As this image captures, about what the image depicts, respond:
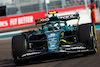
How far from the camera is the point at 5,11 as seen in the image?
914 inches

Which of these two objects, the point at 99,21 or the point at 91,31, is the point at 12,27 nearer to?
the point at 99,21

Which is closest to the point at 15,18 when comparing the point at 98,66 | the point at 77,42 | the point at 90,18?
the point at 90,18

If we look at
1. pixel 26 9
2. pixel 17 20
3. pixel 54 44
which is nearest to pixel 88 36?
pixel 54 44

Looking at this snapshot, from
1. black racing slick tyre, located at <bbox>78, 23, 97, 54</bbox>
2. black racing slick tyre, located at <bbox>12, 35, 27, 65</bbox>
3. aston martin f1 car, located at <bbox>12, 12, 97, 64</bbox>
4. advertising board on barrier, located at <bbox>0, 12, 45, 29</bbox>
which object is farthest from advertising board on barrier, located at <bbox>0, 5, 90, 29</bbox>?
black racing slick tyre, located at <bbox>78, 23, 97, 54</bbox>

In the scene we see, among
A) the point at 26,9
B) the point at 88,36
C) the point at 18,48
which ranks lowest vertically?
the point at 18,48

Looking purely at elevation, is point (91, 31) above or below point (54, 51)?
above

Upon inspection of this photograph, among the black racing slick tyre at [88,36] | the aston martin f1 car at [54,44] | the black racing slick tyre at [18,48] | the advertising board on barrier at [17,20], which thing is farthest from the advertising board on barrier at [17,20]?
the black racing slick tyre at [88,36]

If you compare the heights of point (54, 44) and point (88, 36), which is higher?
point (88, 36)

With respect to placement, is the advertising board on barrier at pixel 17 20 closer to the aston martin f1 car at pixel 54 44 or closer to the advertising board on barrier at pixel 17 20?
the advertising board on barrier at pixel 17 20

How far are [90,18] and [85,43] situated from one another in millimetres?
11516

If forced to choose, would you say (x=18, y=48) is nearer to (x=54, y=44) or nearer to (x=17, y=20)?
(x=54, y=44)

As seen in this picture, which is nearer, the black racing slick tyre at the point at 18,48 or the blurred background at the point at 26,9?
the black racing slick tyre at the point at 18,48

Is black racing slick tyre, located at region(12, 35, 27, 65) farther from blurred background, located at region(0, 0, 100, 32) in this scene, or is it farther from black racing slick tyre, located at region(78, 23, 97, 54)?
blurred background, located at region(0, 0, 100, 32)

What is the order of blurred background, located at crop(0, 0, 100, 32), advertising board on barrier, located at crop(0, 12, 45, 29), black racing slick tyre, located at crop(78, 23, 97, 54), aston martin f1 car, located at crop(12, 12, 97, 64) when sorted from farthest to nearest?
blurred background, located at crop(0, 0, 100, 32) < advertising board on barrier, located at crop(0, 12, 45, 29) < black racing slick tyre, located at crop(78, 23, 97, 54) < aston martin f1 car, located at crop(12, 12, 97, 64)
